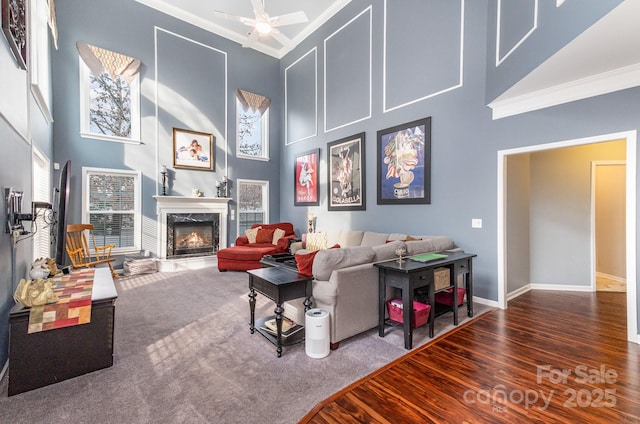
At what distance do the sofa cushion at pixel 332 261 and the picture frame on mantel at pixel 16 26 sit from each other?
2.93 metres

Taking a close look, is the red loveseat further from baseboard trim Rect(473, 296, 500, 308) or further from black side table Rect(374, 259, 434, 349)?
baseboard trim Rect(473, 296, 500, 308)

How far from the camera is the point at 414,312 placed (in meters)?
2.72

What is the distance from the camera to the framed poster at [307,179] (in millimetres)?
6633

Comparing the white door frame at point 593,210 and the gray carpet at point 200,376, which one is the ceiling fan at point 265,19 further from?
the white door frame at point 593,210

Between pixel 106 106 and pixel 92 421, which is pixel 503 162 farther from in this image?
pixel 106 106

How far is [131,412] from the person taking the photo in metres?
1.77

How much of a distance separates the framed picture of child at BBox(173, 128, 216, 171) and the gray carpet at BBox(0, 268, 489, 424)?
12.5 ft

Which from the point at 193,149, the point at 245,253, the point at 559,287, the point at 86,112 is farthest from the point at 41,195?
the point at 559,287

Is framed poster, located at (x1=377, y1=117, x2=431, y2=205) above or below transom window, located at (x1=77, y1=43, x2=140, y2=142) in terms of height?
below

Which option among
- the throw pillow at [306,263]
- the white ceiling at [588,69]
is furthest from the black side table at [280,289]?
the white ceiling at [588,69]

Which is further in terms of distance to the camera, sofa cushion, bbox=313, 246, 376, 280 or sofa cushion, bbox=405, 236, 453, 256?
sofa cushion, bbox=405, 236, 453, 256

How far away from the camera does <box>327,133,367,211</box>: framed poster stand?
5551 millimetres

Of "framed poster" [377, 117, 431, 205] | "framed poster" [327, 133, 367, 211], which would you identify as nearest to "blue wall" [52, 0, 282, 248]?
"framed poster" [327, 133, 367, 211]

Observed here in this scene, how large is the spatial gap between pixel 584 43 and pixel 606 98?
3.60 ft
